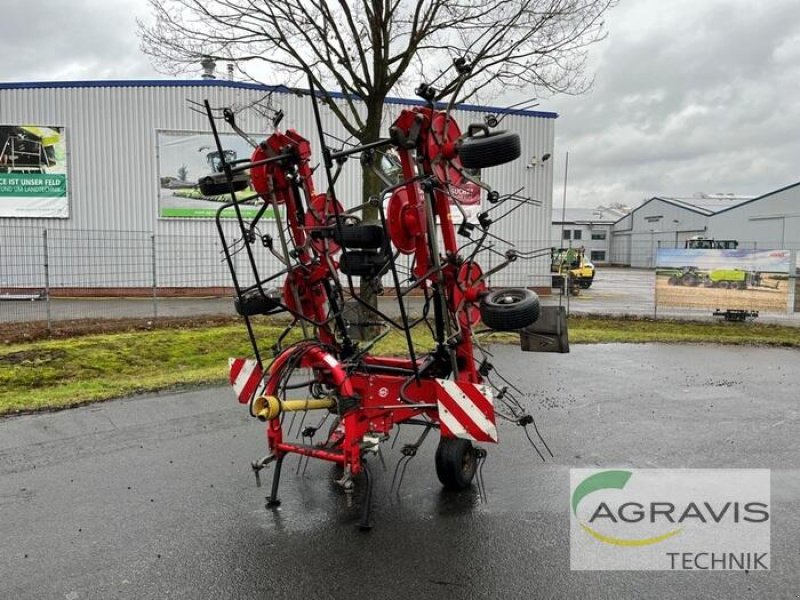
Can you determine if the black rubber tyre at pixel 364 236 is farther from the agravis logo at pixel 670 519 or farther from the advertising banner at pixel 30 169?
the advertising banner at pixel 30 169

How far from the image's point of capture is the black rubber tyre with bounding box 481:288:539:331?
3799 mm

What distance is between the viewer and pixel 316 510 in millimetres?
3992

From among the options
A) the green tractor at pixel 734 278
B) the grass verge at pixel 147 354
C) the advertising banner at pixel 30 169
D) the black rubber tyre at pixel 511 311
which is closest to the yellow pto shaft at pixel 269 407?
the black rubber tyre at pixel 511 311

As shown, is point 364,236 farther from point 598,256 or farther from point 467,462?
point 598,256

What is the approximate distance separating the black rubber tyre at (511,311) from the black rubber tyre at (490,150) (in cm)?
86

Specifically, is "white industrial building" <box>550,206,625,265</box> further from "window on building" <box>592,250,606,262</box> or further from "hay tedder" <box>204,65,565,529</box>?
"hay tedder" <box>204,65,565,529</box>

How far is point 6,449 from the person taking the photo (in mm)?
5090

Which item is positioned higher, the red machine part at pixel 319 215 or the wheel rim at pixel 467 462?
the red machine part at pixel 319 215

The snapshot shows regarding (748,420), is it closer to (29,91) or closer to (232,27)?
(232,27)

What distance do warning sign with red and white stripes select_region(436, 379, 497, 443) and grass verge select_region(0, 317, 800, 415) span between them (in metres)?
2.14

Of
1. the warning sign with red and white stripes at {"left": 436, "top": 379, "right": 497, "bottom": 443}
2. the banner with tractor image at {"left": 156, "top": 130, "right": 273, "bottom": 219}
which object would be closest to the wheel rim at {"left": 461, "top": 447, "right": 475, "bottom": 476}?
the warning sign with red and white stripes at {"left": 436, "top": 379, "right": 497, "bottom": 443}

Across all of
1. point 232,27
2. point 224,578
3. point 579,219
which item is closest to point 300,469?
point 224,578

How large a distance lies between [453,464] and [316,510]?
962mm

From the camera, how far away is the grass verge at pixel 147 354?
6984mm
